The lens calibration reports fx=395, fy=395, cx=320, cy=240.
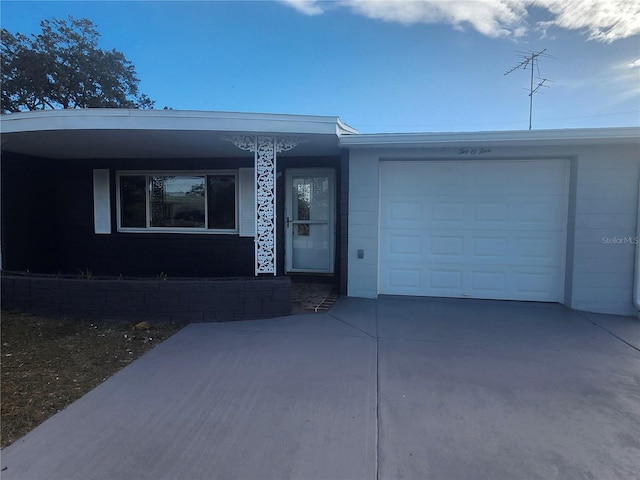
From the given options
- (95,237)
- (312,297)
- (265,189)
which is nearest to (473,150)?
(265,189)

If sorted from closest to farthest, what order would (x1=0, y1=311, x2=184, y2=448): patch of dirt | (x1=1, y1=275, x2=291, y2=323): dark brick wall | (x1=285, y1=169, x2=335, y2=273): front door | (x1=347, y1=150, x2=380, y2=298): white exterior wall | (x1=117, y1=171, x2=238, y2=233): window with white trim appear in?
(x1=0, y1=311, x2=184, y2=448): patch of dirt < (x1=1, y1=275, x2=291, y2=323): dark brick wall < (x1=347, y1=150, x2=380, y2=298): white exterior wall < (x1=285, y1=169, x2=335, y2=273): front door < (x1=117, y1=171, x2=238, y2=233): window with white trim

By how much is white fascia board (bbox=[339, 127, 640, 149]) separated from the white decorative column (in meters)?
1.06

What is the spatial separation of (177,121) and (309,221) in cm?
350

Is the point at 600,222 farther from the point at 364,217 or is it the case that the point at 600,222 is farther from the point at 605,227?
the point at 364,217

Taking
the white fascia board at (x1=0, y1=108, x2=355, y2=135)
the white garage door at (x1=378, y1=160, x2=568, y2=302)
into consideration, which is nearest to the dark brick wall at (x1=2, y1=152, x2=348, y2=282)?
the white garage door at (x1=378, y1=160, x2=568, y2=302)

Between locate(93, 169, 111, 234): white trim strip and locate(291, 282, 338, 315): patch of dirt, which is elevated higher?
locate(93, 169, 111, 234): white trim strip

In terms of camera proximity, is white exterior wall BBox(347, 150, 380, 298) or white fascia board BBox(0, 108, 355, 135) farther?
white exterior wall BBox(347, 150, 380, 298)

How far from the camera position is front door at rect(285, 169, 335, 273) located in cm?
802

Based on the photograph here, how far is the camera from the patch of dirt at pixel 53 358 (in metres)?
3.02

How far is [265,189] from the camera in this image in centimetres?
580

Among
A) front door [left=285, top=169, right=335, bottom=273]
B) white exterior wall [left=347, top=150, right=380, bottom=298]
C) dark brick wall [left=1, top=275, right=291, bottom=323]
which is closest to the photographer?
dark brick wall [left=1, top=275, right=291, bottom=323]

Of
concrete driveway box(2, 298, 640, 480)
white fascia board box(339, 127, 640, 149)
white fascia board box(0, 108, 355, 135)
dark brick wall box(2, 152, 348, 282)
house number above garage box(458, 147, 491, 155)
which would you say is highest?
white fascia board box(0, 108, 355, 135)

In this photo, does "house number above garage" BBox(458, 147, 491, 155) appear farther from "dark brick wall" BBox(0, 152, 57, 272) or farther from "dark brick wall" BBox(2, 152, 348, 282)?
"dark brick wall" BBox(0, 152, 57, 272)

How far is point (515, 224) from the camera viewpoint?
6305mm
